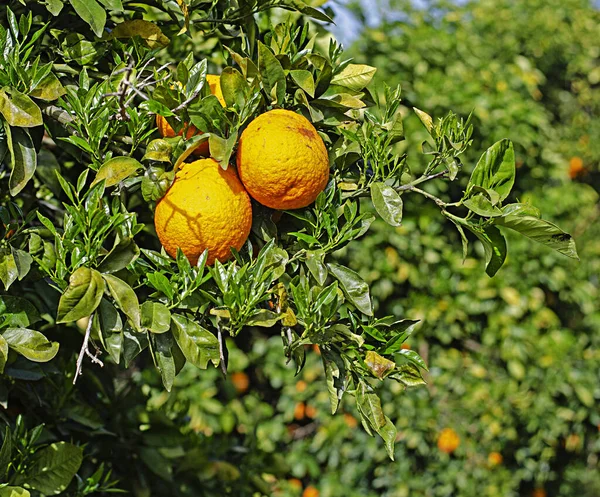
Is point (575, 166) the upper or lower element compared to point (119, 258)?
lower

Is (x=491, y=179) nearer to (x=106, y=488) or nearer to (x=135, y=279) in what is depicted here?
(x=135, y=279)

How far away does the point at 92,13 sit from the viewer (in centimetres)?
82

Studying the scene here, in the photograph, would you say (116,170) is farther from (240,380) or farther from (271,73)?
(240,380)

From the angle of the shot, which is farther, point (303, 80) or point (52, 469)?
point (52, 469)

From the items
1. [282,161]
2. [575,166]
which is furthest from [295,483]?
[282,161]

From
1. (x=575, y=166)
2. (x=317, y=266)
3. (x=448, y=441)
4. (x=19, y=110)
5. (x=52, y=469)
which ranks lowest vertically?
(x=448, y=441)

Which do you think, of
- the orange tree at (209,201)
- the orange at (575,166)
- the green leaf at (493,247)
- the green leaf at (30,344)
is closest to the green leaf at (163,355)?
the orange tree at (209,201)

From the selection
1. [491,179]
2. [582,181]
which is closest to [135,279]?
[491,179]

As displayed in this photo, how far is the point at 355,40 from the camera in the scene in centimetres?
291

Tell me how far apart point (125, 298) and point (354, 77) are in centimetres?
40

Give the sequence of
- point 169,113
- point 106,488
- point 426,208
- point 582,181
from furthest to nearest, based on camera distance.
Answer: point 582,181
point 426,208
point 106,488
point 169,113

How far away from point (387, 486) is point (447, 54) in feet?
5.56

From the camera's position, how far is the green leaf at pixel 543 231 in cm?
78

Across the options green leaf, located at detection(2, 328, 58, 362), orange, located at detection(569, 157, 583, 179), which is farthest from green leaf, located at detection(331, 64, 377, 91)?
orange, located at detection(569, 157, 583, 179)
